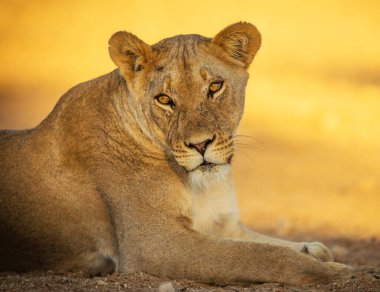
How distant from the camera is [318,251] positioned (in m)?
A: 6.45

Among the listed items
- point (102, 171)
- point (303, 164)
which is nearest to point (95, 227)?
point (102, 171)

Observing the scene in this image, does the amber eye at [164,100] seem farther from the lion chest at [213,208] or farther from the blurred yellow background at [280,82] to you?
the blurred yellow background at [280,82]

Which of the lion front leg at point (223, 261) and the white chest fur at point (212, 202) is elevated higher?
the white chest fur at point (212, 202)

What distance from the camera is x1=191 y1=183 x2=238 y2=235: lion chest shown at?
20.2ft

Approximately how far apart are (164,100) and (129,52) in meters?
0.51

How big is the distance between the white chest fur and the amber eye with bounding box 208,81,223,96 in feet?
1.83

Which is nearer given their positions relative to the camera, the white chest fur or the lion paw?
the white chest fur

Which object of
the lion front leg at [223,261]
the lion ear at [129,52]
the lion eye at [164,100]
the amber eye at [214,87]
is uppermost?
the lion ear at [129,52]

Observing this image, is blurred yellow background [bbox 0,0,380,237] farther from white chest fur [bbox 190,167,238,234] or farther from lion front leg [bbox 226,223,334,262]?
white chest fur [bbox 190,167,238,234]

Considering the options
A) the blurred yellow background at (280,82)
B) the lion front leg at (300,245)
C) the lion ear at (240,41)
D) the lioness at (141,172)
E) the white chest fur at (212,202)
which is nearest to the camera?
the lioness at (141,172)

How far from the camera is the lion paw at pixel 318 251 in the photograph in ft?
21.0

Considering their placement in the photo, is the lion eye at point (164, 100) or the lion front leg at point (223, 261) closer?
the lion front leg at point (223, 261)

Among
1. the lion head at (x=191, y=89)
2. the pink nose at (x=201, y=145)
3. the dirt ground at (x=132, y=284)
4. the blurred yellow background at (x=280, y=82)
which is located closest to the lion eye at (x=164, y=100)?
the lion head at (x=191, y=89)

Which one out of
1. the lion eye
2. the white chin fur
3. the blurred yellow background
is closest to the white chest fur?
the white chin fur
